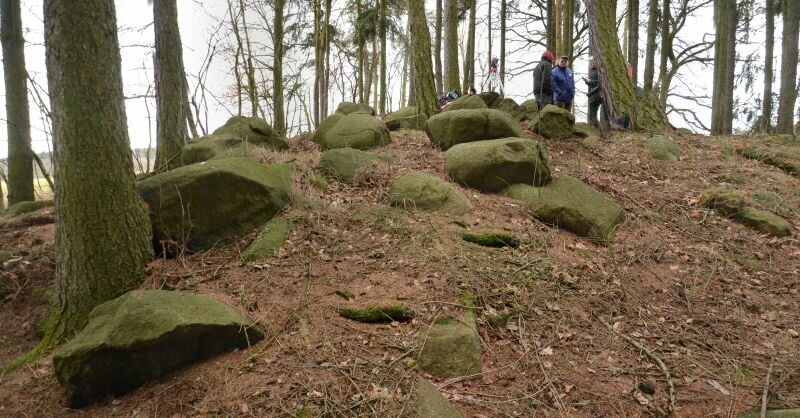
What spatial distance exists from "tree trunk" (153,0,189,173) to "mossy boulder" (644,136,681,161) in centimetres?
828

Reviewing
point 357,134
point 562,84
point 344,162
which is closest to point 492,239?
point 344,162

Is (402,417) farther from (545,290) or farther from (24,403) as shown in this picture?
(24,403)

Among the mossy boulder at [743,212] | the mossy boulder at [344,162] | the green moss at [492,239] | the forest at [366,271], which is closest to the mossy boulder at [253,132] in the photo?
the forest at [366,271]

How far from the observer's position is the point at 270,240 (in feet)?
15.8

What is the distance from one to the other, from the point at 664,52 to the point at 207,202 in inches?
778

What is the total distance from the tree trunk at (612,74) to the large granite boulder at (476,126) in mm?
3284

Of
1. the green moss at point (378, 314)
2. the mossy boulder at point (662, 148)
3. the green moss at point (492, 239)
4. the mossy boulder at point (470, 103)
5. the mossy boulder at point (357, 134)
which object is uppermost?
the mossy boulder at point (470, 103)

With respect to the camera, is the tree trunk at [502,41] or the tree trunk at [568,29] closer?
the tree trunk at [568,29]

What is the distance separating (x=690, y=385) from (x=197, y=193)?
4745mm

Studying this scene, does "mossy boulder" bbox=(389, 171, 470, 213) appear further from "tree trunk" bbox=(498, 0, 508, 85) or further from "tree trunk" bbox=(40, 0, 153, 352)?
"tree trunk" bbox=(498, 0, 508, 85)

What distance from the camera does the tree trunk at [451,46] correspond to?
41.0ft

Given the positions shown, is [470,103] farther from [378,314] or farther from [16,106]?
[16,106]

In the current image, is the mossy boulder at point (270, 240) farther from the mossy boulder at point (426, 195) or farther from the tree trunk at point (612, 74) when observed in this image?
the tree trunk at point (612, 74)

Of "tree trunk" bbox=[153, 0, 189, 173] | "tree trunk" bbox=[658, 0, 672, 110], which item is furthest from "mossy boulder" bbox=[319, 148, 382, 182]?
"tree trunk" bbox=[658, 0, 672, 110]
